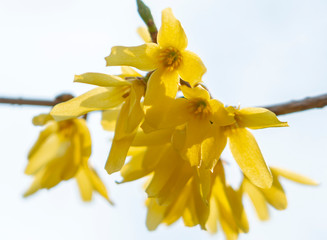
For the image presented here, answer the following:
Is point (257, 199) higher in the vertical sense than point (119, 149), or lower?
lower

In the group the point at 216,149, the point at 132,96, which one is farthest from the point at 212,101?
the point at 132,96

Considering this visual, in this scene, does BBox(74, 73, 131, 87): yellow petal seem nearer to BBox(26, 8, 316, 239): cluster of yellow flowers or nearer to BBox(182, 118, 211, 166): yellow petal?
BBox(26, 8, 316, 239): cluster of yellow flowers

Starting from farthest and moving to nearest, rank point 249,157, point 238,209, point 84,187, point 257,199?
1. point 84,187
2. point 257,199
3. point 238,209
4. point 249,157

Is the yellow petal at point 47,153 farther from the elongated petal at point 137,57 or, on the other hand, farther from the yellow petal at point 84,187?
the elongated petal at point 137,57

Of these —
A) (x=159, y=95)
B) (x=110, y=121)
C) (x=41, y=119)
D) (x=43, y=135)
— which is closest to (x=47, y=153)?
(x=43, y=135)

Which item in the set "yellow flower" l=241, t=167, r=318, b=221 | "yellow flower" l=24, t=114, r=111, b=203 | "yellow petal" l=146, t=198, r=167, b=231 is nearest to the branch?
"yellow flower" l=24, t=114, r=111, b=203

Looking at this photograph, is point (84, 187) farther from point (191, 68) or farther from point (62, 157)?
point (191, 68)

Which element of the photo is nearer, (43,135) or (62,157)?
(62,157)

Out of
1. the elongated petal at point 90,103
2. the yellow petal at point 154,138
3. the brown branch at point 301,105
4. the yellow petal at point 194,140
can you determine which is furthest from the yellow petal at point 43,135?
the brown branch at point 301,105

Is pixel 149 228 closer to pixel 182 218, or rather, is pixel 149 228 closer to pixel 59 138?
pixel 182 218
